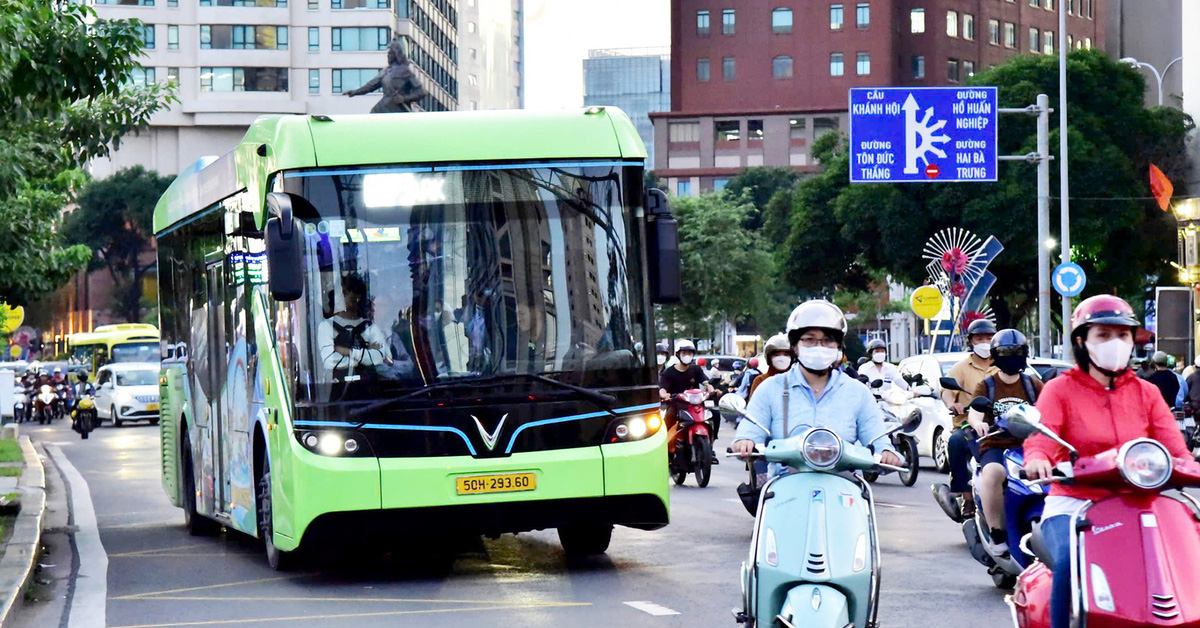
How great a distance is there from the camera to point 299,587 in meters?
11.6

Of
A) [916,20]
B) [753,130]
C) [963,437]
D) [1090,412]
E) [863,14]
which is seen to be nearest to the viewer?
[1090,412]

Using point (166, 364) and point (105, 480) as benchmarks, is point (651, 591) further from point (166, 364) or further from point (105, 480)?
point (105, 480)

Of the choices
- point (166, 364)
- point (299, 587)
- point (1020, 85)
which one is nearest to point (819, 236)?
point (1020, 85)

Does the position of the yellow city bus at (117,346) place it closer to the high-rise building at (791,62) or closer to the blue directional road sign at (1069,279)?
the blue directional road sign at (1069,279)

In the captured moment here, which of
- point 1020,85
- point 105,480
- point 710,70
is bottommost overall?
point 105,480

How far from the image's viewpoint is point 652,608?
400 inches

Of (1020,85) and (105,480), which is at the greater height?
(1020,85)

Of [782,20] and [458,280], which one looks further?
[782,20]

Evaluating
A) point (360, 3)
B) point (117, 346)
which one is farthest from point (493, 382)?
point (360, 3)

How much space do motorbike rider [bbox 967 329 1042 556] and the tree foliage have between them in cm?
4345

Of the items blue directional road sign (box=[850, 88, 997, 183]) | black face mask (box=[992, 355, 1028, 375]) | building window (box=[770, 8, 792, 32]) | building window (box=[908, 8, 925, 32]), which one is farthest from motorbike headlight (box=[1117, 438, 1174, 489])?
building window (box=[908, 8, 925, 32])

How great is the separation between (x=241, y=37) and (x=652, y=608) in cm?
9986

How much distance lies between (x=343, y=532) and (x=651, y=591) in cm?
185

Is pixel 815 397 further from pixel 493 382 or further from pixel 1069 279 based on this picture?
pixel 1069 279
